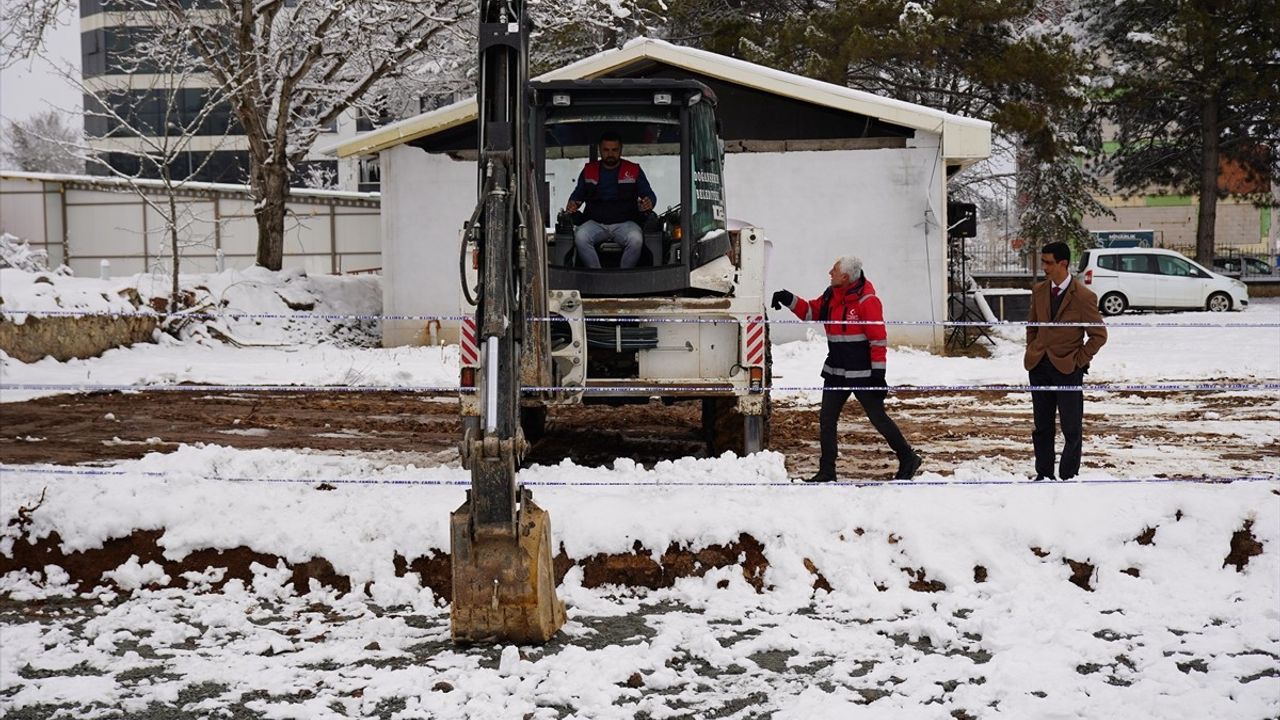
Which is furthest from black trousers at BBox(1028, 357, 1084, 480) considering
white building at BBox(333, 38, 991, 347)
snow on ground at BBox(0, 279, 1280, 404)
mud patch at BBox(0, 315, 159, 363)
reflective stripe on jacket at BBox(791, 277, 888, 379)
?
mud patch at BBox(0, 315, 159, 363)

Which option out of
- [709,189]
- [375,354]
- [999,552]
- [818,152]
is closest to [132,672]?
[999,552]

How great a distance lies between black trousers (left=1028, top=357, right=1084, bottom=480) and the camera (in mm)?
8980

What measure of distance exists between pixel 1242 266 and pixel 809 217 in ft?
82.5

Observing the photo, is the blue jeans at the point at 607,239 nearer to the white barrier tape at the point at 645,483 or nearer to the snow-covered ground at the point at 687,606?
the snow-covered ground at the point at 687,606

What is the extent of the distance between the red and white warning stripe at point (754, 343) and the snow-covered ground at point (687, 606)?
1.06 m

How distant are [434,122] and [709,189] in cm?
1152

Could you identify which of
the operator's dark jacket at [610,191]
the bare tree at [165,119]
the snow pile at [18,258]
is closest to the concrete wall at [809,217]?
the bare tree at [165,119]

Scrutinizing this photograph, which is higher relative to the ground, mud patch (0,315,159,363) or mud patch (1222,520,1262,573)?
mud patch (0,315,159,363)

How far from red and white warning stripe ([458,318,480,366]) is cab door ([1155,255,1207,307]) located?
77.1 feet

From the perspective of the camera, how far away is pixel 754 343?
32.7ft

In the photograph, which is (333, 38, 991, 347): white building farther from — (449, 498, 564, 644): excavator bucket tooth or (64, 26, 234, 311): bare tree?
(449, 498, 564, 644): excavator bucket tooth

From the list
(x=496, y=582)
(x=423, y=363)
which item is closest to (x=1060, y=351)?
(x=496, y=582)

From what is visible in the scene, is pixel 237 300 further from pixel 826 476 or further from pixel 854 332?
pixel 854 332

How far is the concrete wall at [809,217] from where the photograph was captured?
21.0 metres
